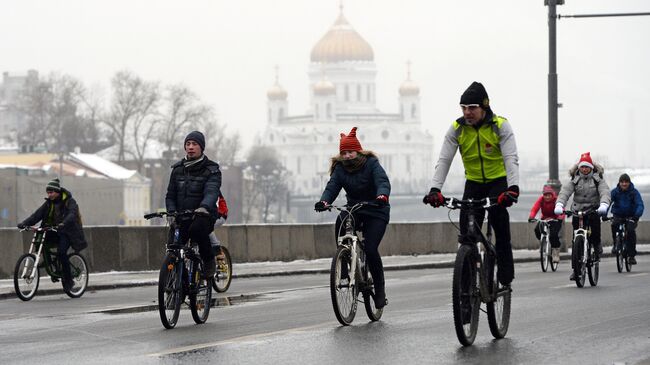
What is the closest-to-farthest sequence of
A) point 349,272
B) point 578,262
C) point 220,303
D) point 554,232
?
point 349,272 → point 220,303 → point 578,262 → point 554,232

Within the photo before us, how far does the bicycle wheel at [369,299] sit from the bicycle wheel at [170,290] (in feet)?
4.93

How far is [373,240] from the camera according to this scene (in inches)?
543

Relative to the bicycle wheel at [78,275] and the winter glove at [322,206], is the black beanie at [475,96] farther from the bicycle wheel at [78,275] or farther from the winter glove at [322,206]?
the bicycle wheel at [78,275]

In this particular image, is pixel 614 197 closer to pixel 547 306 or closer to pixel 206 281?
pixel 547 306

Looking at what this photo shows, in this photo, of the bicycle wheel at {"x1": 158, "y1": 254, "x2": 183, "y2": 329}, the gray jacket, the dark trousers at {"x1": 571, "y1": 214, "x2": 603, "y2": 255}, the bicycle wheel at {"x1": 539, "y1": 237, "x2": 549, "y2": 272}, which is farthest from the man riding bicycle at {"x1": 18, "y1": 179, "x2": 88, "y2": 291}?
the bicycle wheel at {"x1": 539, "y1": 237, "x2": 549, "y2": 272}

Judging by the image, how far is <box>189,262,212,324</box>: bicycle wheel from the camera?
45.8 ft

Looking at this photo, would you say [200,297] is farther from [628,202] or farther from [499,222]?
[628,202]

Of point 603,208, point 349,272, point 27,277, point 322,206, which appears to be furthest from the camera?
point 27,277

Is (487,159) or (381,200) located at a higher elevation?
(487,159)

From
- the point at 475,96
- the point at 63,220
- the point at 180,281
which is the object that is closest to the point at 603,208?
the point at 63,220

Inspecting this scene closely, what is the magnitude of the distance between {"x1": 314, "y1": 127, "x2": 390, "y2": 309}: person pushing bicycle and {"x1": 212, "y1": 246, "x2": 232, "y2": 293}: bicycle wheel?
18.6 ft

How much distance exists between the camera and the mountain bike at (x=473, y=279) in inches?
443

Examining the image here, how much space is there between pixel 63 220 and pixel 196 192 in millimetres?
5731

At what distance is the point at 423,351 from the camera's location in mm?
11422
